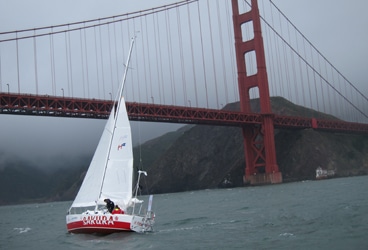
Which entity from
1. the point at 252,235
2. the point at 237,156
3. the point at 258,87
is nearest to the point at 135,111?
the point at 258,87

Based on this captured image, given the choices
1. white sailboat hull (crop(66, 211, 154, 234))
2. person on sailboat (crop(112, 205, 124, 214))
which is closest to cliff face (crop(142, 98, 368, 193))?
white sailboat hull (crop(66, 211, 154, 234))

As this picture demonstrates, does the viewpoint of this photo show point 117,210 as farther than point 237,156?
No

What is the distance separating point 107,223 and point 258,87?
185ft

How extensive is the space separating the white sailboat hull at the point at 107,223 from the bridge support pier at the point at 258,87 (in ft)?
180

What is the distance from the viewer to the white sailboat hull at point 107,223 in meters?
19.8

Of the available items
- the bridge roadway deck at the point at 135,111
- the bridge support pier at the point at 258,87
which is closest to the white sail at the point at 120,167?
the bridge roadway deck at the point at 135,111

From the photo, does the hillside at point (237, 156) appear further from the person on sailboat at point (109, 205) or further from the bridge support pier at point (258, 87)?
A: the person on sailboat at point (109, 205)

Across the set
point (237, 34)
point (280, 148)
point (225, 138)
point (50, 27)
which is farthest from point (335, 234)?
point (225, 138)

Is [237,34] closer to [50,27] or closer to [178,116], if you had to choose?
[178,116]

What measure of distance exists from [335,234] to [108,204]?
8.38m

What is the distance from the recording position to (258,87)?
242ft

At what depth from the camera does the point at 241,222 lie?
22.5 meters

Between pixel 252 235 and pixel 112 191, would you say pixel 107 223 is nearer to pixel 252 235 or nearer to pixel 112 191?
pixel 112 191

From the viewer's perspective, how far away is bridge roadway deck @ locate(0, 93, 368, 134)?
5934cm
